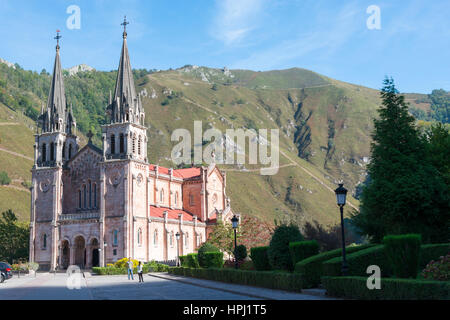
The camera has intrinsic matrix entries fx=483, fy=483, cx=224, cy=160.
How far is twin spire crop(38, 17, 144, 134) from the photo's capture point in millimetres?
64250

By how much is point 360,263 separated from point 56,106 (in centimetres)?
5618

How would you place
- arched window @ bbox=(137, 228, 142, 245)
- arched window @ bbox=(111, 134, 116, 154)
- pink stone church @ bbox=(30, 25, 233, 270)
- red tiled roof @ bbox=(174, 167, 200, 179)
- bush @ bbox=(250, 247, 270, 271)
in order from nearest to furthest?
bush @ bbox=(250, 247, 270, 271) → arched window @ bbox=(137, 228, 142, 245) → pink stone church @ bbox=(30, 25, 233, 270) → arched window @ bbox=(111, 134, 116, 154) → red tiled roof @ bbox=(174, 167, 200, 179)

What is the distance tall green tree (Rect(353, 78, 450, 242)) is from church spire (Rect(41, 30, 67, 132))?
4671 cm

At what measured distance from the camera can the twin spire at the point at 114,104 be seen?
211 feet

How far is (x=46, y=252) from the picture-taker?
63438 millimetres

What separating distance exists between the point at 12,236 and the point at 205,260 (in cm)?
4271

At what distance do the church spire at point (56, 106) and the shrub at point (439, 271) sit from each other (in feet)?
191

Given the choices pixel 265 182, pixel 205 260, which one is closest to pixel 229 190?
pixel 265 182

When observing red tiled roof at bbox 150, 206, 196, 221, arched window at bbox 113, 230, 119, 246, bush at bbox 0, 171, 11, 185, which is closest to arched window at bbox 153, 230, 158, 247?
red tiled roof at bbox 150, 206, 196, 221

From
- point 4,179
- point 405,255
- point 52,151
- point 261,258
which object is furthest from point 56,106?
point 4,179

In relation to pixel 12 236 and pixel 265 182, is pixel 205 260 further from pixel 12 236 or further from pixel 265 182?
pixel 265 182

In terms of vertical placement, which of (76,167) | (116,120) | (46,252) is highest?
(116,120)

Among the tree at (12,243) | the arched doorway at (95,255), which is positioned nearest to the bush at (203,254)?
the arched doorway at (95,255)

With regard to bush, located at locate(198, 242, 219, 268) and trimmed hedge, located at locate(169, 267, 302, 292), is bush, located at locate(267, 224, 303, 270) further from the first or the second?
bush, located at locate(198, 242, 219, 268)
